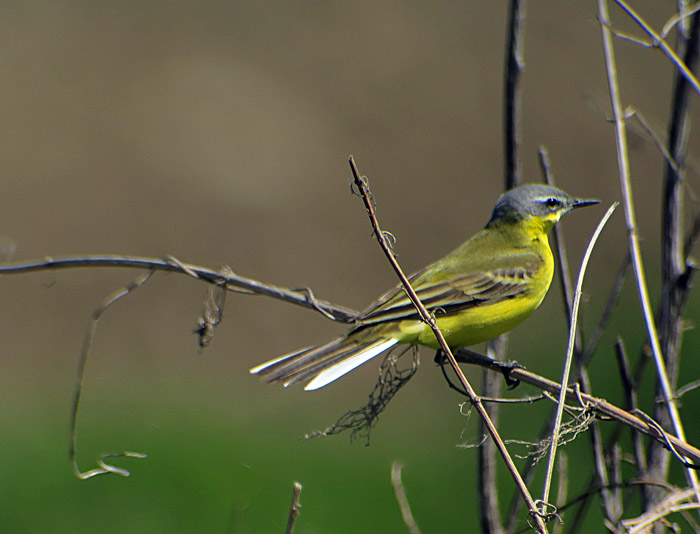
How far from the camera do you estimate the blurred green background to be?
21.9ft

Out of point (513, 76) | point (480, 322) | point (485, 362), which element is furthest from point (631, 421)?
point (480, 322)

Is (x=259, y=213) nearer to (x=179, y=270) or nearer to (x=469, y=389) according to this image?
(x=179, y=270)

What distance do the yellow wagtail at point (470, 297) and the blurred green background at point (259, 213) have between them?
0.87 metres

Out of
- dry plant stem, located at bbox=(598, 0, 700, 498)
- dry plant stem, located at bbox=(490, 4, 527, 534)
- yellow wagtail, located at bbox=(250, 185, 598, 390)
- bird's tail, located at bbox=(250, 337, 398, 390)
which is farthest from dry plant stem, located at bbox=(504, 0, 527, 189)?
bird's tail, located at bbox=(250, 337, 398, 390)

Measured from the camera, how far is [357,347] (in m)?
4.21

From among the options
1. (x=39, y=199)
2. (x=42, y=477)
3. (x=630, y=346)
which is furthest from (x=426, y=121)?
(x=42, y=477)

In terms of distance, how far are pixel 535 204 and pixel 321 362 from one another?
1947 mm

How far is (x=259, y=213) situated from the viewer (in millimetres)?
12438

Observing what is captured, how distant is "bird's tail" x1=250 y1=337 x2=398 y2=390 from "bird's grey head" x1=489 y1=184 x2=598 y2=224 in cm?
138

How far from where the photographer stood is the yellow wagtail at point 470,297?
3.98 metres

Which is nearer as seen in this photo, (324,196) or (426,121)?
(324,196)

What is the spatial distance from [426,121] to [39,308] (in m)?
6.74

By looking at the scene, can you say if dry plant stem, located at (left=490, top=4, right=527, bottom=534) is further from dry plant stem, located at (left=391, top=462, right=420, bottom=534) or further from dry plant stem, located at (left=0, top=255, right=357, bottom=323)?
dry plant stem, located at (left=0, top=255, right=357, bottom=323)

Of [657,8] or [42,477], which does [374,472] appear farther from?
[657,8]
